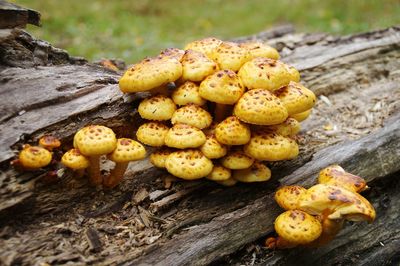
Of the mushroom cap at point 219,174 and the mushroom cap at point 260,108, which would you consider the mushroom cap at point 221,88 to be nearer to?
the mushroom cap at point 260,108

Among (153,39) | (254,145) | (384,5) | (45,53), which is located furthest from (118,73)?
(384,5)

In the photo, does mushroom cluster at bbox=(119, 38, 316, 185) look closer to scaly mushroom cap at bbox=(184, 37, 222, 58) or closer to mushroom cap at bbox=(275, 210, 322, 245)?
scaly mushroom cap at bbox=(184, 37, 222, 58)

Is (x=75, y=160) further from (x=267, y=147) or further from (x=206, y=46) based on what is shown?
(x=206, y=46)

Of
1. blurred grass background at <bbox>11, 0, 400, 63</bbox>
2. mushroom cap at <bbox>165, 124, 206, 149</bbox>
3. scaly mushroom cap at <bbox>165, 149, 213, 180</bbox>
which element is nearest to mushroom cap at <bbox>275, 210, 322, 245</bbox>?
scaly mushroom cap at <bbox>165, 149, 213, 180</bbox>

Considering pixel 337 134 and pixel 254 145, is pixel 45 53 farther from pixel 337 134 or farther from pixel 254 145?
pixel 337 134

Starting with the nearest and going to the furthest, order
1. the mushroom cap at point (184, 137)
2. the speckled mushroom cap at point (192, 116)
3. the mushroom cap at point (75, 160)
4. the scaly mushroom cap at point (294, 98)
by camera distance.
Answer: the mushroom cap at point (75, 160) → the mushroom cap at point (184, 137) → the speckled mushroom cap at point (192, 116) → the scaly mushroom cap at point (294, 98)

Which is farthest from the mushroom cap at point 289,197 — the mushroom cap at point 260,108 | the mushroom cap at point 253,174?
the mushroom cap at point 260,108
